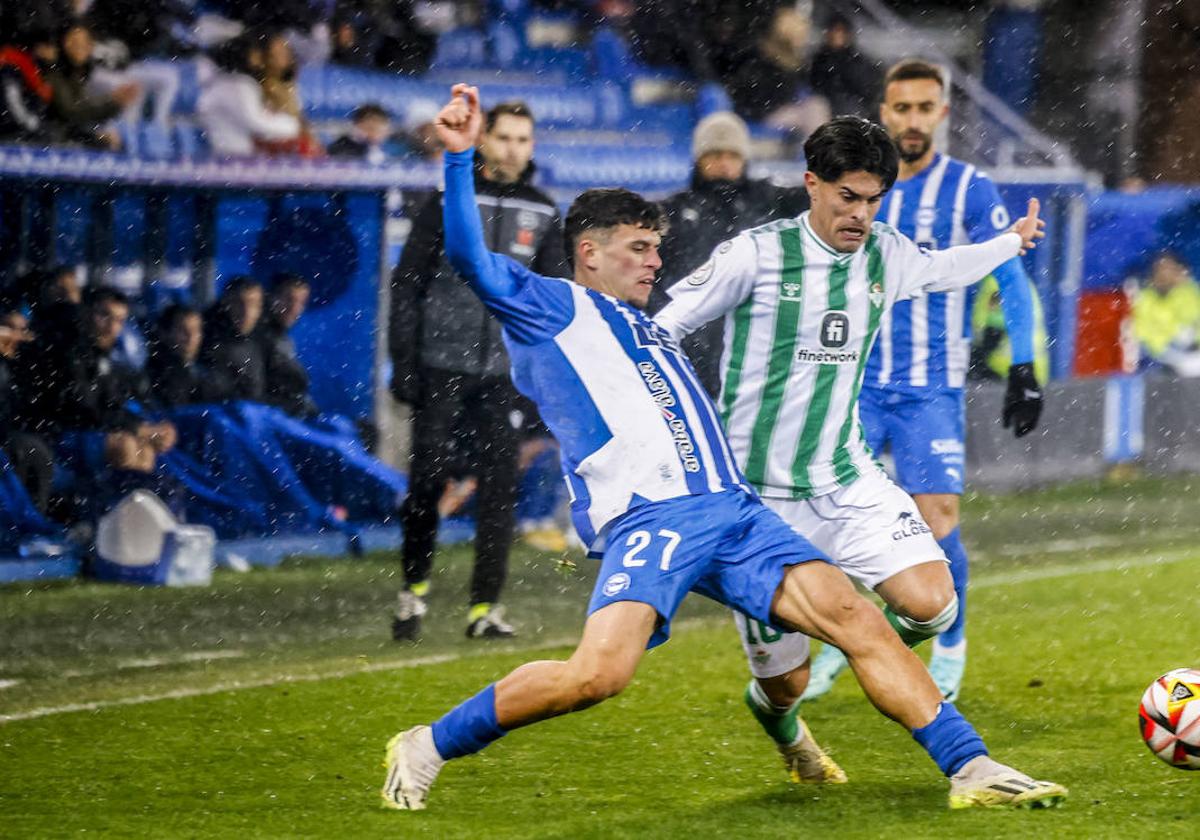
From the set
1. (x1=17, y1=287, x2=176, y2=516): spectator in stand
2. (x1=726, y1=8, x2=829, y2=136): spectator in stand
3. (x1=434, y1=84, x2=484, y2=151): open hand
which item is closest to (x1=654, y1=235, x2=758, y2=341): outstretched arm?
(x1=434, y1=84, x2=484, y2=151): open hand

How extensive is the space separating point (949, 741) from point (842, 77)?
476 inches

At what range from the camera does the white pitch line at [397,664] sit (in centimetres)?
645

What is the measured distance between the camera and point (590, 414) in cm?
481

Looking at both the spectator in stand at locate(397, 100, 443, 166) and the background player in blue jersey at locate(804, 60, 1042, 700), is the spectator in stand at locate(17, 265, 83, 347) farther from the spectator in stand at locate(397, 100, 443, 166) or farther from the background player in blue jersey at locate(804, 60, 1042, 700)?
the background player in blue jersey at locate(804, 60, 1042, 700)

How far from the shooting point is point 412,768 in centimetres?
488

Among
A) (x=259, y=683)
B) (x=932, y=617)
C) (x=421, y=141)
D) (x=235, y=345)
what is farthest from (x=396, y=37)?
(x=932, y=617)

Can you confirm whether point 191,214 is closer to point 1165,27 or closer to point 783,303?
point 783,303

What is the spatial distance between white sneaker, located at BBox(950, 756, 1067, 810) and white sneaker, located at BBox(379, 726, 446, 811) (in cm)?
127

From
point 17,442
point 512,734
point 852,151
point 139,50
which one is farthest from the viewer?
point 139,50

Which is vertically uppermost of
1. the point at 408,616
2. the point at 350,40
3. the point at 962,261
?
the point at 350,40

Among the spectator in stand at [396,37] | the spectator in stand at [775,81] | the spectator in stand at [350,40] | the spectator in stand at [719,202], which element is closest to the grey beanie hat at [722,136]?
the spectator in stand at [719,202]

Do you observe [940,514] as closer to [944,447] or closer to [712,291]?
[944,447]

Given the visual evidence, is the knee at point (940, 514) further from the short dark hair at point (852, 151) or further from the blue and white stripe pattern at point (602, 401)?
the blue and white stripe pattern at point (602, 401)

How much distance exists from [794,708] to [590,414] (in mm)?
1059
